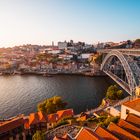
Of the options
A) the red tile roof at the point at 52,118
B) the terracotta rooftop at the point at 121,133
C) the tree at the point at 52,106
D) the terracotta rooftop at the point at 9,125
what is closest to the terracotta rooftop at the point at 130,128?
the terracotta rooftop at the point at 121,133

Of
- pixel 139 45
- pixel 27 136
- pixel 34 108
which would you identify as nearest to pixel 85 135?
pixel 27 136

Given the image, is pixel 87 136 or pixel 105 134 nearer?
pixel 87 136

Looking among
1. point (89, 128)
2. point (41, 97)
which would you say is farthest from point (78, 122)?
point (41, 97)

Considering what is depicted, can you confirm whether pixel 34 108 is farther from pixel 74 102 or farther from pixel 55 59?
pixel 55 59

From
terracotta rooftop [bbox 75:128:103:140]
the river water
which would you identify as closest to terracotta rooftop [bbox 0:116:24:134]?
terracotta rooftop [bbox 75:128:103:140]

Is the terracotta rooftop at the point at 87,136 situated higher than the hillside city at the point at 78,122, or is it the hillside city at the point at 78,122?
the terracotta rooftop at the point at 87,136

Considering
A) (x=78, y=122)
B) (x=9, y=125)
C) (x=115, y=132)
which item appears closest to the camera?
(x=115, y=132)

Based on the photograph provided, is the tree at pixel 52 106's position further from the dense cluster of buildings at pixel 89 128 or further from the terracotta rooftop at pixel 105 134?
the terracotta rooftop at pixel 105 134

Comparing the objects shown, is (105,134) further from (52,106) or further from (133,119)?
(52,106)

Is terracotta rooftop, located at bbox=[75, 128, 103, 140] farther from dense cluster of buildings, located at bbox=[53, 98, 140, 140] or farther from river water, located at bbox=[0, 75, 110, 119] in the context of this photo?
river water, located at bbox=[0, 75, 110, 119]

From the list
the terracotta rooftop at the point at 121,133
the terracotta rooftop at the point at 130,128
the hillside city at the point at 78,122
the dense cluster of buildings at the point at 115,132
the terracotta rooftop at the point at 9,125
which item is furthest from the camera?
the terracotta rooftop at the point at 9,125

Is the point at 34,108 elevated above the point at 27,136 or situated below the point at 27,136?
below
